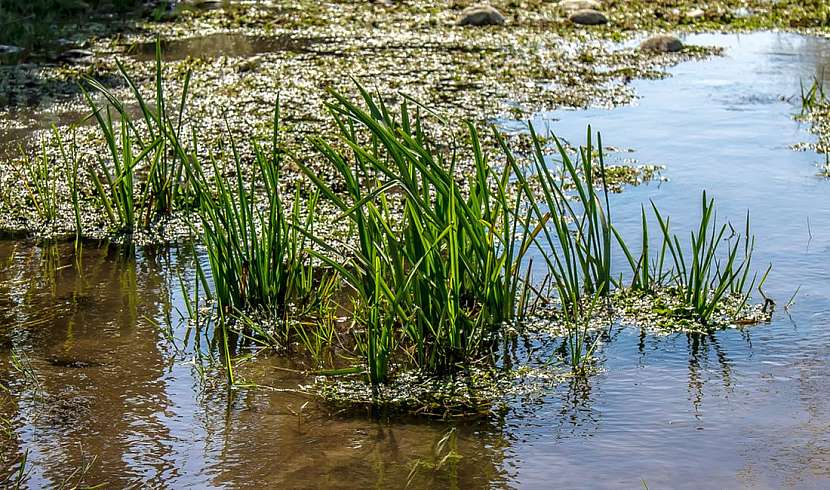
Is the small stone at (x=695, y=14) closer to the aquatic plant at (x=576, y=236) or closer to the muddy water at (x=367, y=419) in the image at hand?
the muddy water at (x=367, y=419)

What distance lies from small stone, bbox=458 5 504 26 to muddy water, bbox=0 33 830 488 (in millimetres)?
6287

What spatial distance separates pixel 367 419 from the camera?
10.5ft

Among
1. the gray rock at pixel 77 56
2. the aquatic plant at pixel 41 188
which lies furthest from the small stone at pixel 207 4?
the aquatic plant at pixel 41 188

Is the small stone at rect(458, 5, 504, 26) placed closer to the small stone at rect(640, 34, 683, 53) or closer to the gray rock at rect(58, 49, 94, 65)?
the small stone at rect(640, 34, 683, 53)

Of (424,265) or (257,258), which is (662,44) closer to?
(257,258)

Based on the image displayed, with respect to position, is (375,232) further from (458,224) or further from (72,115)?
(72,115)

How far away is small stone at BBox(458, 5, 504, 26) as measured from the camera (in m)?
10.7

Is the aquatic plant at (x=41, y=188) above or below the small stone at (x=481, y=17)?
below

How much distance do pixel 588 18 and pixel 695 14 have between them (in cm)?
113

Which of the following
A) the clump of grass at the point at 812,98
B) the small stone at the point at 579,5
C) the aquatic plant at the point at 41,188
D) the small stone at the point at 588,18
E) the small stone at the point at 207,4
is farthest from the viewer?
the small stone at the point at 207,4

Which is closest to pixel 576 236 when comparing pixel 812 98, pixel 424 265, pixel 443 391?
pixel 424 265

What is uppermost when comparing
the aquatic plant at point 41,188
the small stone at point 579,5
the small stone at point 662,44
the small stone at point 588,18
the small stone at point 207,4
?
the small stone at point 207,4

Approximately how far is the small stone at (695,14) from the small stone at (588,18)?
0.86 meters

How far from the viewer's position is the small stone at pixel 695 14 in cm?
1062
